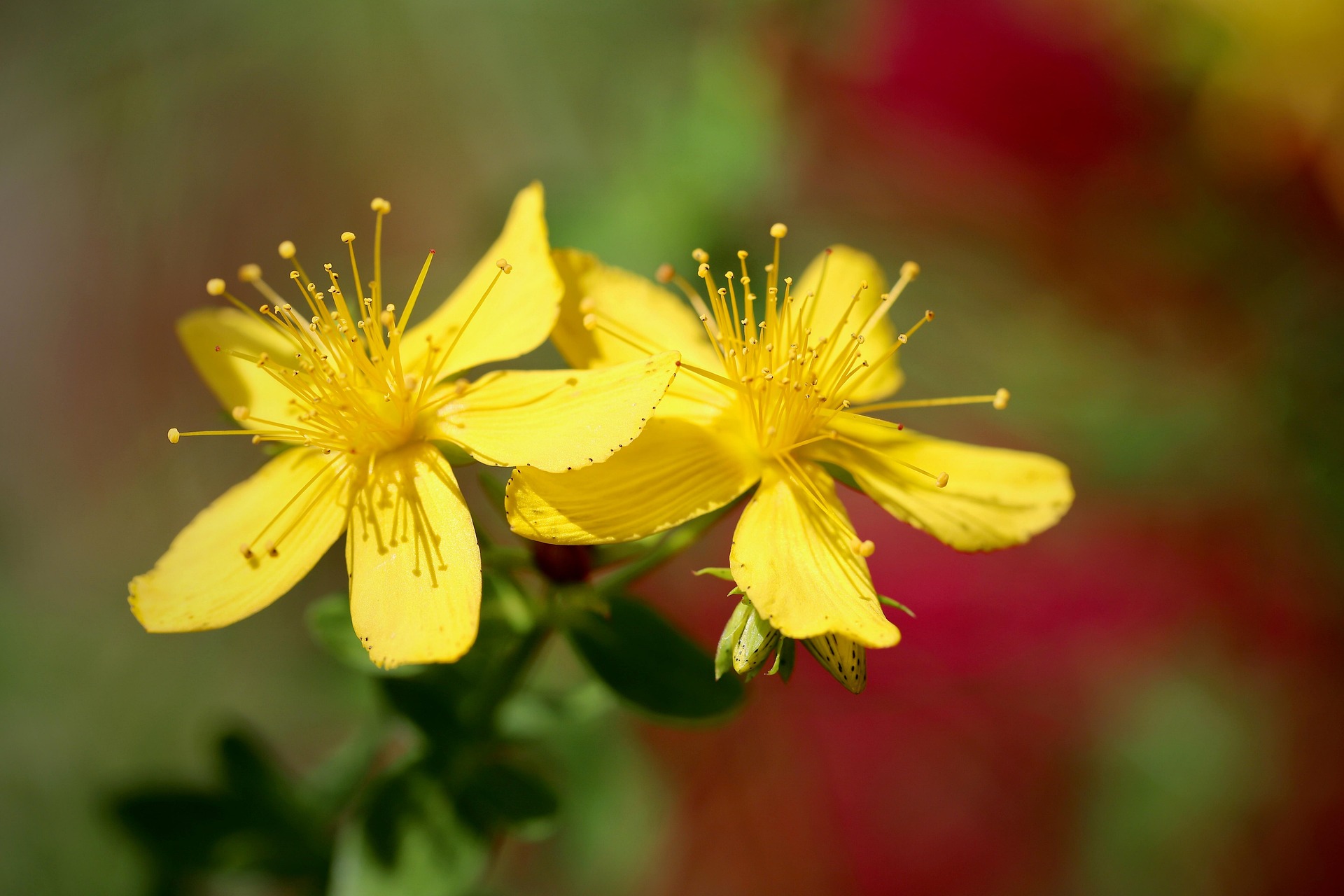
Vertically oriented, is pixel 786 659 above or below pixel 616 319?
below

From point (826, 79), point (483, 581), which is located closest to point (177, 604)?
point (483, 581)

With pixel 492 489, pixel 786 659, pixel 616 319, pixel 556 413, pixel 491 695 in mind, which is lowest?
pixel 491 695

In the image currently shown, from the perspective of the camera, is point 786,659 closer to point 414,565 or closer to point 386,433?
point 414,565

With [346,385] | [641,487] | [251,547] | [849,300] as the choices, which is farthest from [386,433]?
[849,300]

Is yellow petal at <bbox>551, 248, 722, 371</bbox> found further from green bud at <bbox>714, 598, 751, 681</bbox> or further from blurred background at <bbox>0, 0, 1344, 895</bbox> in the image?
blurred background at <bbox>0, 0, 1344, 895</bbox>

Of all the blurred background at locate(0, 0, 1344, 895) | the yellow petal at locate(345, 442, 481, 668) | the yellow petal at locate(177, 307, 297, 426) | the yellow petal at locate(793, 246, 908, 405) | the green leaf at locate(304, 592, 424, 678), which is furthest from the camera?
the blurred background at locate(0, 0, 1344, 895)

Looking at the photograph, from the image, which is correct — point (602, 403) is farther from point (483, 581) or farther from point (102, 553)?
point (102, 553)

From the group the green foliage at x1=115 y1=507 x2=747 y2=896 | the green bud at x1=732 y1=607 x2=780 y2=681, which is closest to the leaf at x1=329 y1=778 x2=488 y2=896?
the green foliage at x1=115 y1=507 x2=747 y2=896
